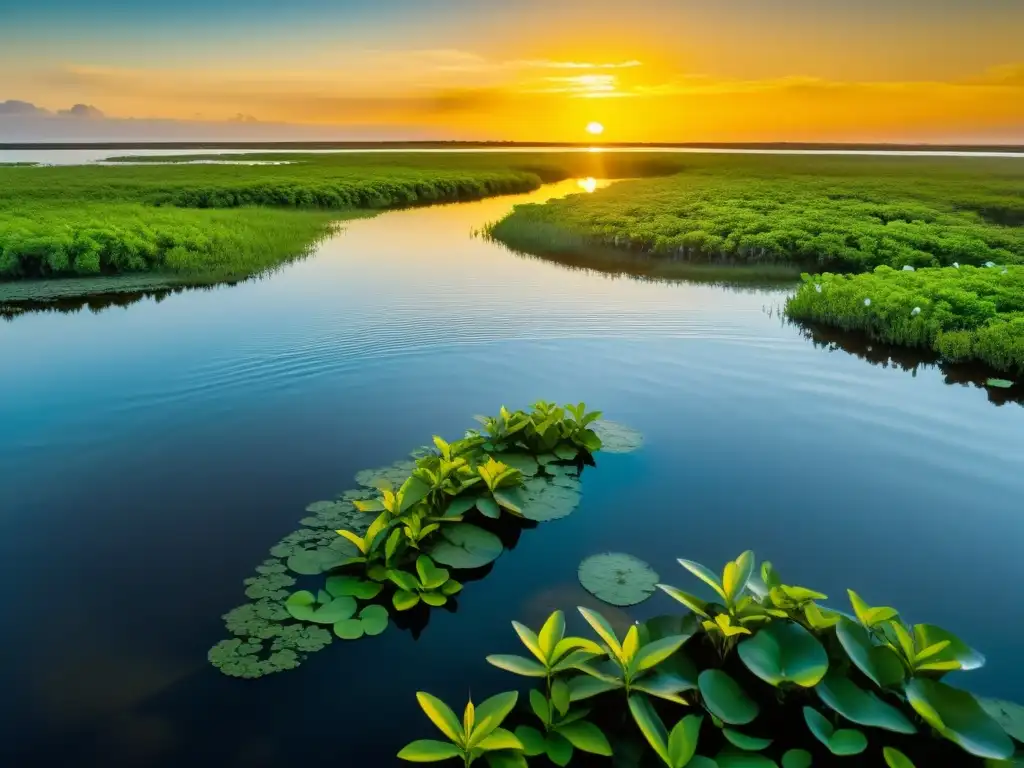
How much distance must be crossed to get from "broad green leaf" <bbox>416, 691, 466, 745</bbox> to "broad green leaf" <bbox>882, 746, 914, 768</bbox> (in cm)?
220

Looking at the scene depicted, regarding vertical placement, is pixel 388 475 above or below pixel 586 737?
above

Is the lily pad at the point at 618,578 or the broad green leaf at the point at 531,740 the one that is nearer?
the broad green leaf at the point at 531,740

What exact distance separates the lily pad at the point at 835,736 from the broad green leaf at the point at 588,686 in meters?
1.06

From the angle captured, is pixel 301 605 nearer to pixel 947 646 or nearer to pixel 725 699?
pixel 725 699

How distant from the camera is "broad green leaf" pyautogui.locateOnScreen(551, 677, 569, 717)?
3.88 metres

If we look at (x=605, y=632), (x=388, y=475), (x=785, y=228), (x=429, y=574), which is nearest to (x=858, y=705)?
(x=605, y=632)

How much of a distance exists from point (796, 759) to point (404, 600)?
2796mm

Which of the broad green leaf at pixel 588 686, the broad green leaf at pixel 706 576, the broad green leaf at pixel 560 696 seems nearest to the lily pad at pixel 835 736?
the broad green leaf at pixel 706 576

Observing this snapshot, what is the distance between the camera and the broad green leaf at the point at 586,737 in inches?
146

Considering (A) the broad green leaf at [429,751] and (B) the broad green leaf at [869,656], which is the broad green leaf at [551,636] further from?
(B) the broad green leaf at [869,656]

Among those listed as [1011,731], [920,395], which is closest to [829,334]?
[920,395]

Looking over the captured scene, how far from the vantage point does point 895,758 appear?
348cm

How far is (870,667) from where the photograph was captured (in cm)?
396

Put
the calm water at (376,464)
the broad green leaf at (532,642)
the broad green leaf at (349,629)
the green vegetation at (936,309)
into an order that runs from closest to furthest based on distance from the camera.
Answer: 1. the broad green leaf at (532,642)
2. the calm water at (376,464)
3. the broad green leaf at (349,629)
4. the green vegetation at (936,309)
